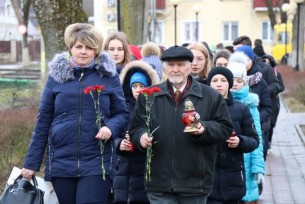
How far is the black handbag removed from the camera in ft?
18.6

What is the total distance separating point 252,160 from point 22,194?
248 centimetres

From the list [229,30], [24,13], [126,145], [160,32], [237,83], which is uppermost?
[24,13]

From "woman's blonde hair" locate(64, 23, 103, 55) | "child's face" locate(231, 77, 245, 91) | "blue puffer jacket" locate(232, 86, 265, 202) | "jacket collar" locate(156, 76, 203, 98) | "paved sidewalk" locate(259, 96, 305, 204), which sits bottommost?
"paved sidewalk" locate(259, 96, 305, 204)

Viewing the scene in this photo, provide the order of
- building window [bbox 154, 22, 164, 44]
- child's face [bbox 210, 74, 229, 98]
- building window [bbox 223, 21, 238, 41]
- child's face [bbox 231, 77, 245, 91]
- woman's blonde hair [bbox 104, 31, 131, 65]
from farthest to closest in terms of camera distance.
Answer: building window [bbox 223, 21, 238, 41] → building window [bbox 154, 22, 164, 44] → woman's blonde hair [bbox 104, 31, 131, 65] → child's face [bbox 231, 77, 245, 91] → child's face [bbox 210, 74, 229, 98]

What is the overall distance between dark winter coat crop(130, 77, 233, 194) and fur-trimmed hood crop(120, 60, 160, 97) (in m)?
1.05

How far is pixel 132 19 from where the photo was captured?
722 inches

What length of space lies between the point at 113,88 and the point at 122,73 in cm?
95

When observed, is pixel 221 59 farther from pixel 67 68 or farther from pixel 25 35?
pixel 25 35

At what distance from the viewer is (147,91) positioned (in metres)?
5.59

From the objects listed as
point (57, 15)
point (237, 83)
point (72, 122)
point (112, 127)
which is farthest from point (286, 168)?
point (72, 122)

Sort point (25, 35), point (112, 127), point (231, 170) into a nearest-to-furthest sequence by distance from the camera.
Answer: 1. point (112, 127)
2. point (231, 170)
3. point (25, 35)

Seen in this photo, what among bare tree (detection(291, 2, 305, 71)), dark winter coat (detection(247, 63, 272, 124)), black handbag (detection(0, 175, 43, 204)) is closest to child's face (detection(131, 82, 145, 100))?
black handbag (detection(0, 175, 43, 204))

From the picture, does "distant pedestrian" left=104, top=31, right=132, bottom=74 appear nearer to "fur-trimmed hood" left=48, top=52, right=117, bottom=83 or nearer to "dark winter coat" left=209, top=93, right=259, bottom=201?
"dark winter coat" left=209, top=93, right=259, bottom=201

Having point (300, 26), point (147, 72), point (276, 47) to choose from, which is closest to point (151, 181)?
point (147, 72)
